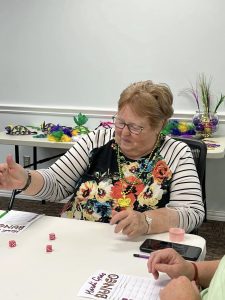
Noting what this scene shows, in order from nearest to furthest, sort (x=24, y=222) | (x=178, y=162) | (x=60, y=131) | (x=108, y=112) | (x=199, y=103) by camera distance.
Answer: (x=24, y=222), (x=178, y=162), (x=60, y=131), (x=199, y=103), (x=108, y=112)

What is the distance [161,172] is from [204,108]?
1766mm

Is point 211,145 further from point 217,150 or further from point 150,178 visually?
point 150,178

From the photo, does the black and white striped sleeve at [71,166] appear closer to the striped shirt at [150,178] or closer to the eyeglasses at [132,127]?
the striped shirt at [150,178]

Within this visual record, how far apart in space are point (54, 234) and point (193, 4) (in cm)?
247

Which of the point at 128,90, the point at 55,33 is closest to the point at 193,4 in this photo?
the point at 55,33

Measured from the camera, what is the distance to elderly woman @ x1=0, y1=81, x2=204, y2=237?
5.39ft

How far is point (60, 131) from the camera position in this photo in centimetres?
315

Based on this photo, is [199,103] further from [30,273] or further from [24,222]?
[30,273]

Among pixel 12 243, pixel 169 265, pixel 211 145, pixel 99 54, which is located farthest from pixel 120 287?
pixel 99 54

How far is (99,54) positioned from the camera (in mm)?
3520

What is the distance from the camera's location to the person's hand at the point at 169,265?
42.7 inches

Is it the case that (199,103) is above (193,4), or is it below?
below

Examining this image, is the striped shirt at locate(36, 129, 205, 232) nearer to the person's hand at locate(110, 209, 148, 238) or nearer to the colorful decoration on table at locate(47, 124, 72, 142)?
the person's hand at locate(110, 209, 148, 238)

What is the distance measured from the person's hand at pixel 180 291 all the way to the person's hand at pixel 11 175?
0.75 meters
